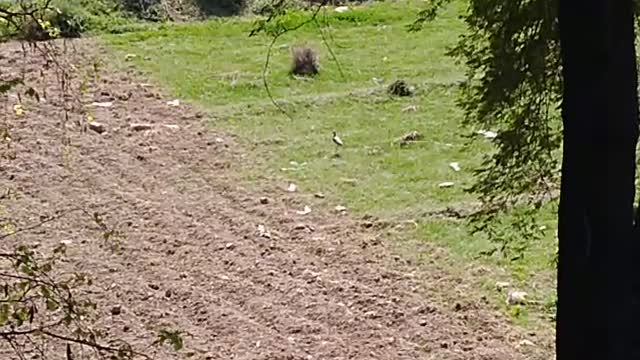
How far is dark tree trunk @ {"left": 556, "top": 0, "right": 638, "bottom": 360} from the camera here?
511 cm

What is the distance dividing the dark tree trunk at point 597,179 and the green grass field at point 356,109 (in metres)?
2.59

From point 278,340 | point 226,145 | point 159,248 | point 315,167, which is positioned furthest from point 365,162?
point 278,340

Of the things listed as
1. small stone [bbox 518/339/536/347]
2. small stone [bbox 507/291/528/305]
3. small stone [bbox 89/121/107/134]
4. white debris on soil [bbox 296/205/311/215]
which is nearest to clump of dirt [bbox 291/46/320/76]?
small stone [bbox 89/121/107/134]

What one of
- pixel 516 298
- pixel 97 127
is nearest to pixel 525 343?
pixel 516 298

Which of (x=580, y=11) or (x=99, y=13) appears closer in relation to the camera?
(x=580, y=11)

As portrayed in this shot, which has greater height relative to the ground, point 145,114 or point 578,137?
point 578,137

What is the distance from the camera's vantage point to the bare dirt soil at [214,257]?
7.74 m

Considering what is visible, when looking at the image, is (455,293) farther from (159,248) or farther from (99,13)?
(99,13)

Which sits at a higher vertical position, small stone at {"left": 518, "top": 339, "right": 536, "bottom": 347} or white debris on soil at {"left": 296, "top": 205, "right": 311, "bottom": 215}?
small stone at {"left": 518, "top": 339, "right": 536, "bottom": 347}

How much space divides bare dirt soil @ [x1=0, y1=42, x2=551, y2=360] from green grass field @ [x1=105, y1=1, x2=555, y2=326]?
379 mm

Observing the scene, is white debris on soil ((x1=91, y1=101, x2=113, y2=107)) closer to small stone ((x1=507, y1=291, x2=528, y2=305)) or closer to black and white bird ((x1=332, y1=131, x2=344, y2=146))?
black and white bird ((x1=332, y1=131, x2=344, y2=146))

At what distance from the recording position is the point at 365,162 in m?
11.0

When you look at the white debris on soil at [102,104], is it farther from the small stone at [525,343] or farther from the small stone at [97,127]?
the small stone at [525,343]

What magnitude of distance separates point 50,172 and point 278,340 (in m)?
3.66
